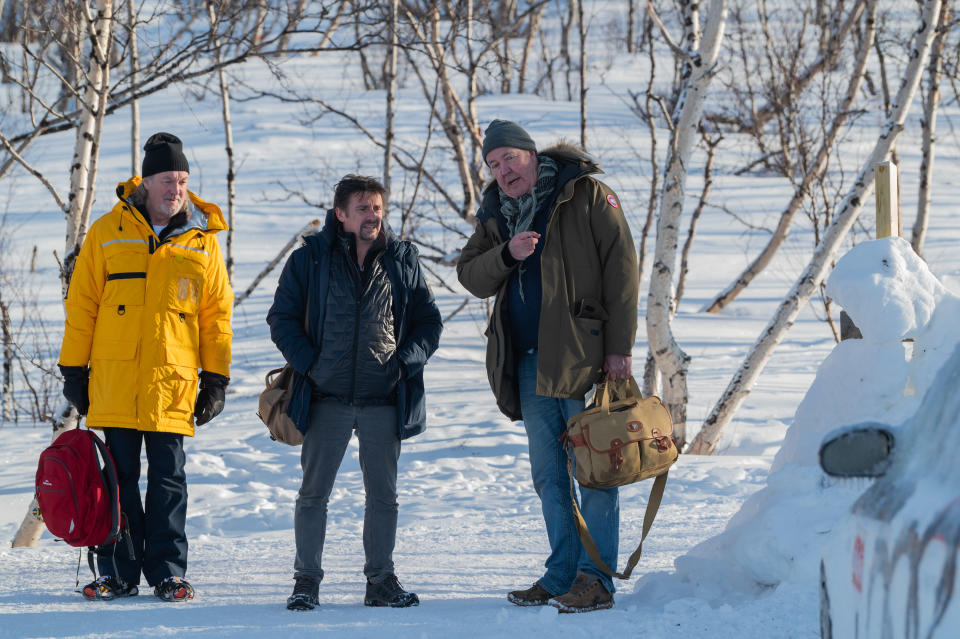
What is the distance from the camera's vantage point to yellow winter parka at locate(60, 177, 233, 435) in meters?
4.25

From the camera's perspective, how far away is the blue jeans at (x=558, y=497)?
3.95 meters

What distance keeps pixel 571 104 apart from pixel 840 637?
75.0 feet

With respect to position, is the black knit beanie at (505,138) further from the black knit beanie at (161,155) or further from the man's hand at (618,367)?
the black knit beanie at (161,155)

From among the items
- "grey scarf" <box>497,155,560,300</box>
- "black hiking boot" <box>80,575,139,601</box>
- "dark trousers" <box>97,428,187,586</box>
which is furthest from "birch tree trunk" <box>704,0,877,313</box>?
"black hiking boot" <box>80,575,139,601</box>

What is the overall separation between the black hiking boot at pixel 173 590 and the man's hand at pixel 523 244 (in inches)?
79.7

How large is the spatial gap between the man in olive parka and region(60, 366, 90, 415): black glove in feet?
5.80

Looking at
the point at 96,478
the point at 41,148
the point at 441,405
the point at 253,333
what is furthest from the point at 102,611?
the point at 41,148

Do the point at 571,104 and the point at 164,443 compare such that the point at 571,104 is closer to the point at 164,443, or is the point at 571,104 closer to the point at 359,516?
the point at 359,516

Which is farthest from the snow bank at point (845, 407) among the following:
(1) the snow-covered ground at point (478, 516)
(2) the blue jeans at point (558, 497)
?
(2) the blue jeans at point (558, 497)

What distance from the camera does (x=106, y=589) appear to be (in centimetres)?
423

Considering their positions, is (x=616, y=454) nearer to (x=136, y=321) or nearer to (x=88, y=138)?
(x=136, y=321)

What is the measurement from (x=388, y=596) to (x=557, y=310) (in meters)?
1.40

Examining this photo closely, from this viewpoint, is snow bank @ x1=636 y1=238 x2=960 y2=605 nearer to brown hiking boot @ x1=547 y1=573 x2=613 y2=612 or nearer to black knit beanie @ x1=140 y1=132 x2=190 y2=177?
brown hiking boot @ x1=547 y1=573 x2=613 y2=612

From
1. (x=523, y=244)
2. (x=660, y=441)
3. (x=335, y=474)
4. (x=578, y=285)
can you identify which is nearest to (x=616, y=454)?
(x=660, y=441)
